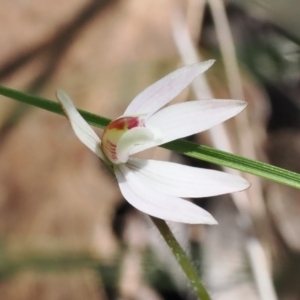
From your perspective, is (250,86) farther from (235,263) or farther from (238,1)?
(235,263)

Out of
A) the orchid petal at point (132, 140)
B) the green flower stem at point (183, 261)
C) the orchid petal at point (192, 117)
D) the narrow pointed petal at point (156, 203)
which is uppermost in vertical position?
the orchid petal at point (192, 117)

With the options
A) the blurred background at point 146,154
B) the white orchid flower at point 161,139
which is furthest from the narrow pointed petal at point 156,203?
the blurred background at point 146,154

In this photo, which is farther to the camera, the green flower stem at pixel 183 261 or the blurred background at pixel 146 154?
the blurred background at pixel 146 154

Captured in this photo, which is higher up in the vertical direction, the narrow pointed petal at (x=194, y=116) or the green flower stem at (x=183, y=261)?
the narrow pointed petal at (x=194, y=116)

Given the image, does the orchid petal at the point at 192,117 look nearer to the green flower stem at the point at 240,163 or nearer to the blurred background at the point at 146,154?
the green flower stem at the point at 240,163

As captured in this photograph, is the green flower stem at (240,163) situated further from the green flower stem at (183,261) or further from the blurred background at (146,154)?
the blurred background at (146,154)

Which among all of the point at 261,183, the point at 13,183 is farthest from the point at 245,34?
the point at 13,183

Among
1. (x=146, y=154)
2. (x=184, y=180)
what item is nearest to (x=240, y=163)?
(x=184, y=180)
